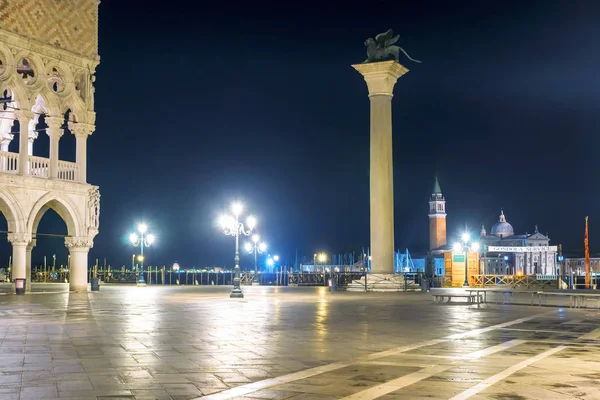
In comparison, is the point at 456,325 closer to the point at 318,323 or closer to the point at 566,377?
the point at 318,323

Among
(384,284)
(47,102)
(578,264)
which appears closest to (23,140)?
(47,102)

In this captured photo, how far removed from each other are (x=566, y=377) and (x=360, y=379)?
2.49m

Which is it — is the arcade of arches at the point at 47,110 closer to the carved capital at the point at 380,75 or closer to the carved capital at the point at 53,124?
the carved capital at the point at 53,124

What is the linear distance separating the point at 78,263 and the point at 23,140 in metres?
6.25

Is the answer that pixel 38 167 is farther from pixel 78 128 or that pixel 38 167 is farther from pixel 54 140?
pixel 78 128

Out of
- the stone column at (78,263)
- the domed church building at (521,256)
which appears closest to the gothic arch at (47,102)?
the stone column at (78,263)

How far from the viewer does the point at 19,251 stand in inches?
1259

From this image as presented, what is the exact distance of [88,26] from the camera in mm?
35094

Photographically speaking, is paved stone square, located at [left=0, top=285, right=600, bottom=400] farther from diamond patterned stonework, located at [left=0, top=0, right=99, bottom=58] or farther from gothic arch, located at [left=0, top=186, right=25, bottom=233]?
diamond patterned stonework, located at [left=0, top=0, right=99, bottom=58]

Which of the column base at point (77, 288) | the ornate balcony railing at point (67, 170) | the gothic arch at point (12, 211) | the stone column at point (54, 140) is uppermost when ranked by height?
the stone column at point (54, 140)

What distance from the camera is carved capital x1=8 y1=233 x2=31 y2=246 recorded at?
31531 millimetres

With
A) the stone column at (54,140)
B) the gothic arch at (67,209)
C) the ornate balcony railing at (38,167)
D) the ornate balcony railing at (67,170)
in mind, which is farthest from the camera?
the ornate balcony railing at (67,170)

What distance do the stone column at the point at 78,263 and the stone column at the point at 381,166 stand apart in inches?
530

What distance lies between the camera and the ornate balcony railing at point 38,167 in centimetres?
3125
